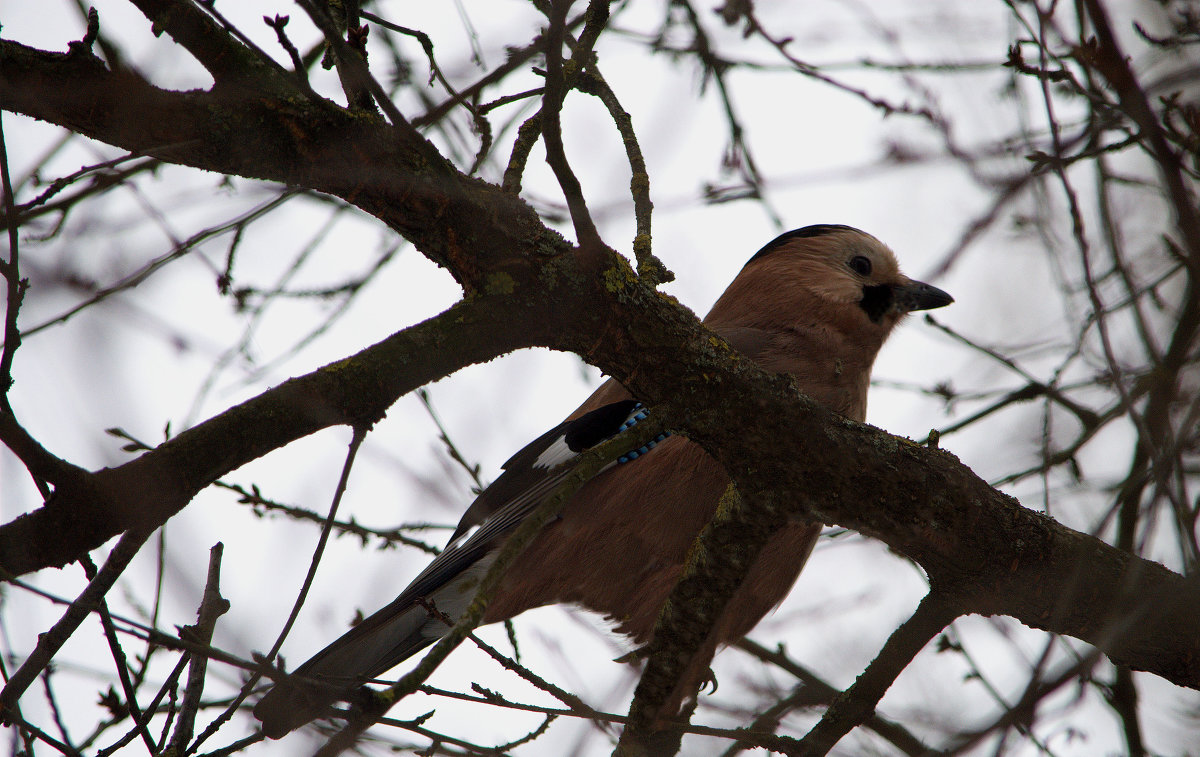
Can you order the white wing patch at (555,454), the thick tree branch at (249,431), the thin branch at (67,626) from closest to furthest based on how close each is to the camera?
the thin branch at (67,626), the thick tree branch at (249,431), the white wing patch at (555,454)

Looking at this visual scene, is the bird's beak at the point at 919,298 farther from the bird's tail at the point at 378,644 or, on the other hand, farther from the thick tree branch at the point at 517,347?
the bird's tail at the point at 378,644

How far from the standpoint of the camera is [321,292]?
3.81 meters

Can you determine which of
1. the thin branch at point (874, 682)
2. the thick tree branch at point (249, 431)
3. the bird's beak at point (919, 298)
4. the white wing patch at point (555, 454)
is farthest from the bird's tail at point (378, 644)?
the bird's beak at point (919, 298)

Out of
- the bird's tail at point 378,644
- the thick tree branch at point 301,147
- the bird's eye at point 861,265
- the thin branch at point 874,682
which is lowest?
the thin branch at point 874,682

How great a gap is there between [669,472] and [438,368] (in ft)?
4.86

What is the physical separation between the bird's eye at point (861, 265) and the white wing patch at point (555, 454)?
1764 millimetres

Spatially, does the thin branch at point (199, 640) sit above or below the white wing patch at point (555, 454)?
below

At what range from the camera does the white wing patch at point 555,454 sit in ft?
12.7

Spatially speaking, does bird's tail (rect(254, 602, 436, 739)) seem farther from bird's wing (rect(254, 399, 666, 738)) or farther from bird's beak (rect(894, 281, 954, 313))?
bird's beak (rect(894, 281, 954, 313))

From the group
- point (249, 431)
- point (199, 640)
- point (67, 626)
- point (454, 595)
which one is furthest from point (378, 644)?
point (67, 626)

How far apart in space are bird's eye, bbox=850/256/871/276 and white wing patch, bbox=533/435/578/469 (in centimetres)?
176

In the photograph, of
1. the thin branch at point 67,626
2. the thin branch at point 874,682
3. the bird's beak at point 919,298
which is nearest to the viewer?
the thin branch at point 67,626

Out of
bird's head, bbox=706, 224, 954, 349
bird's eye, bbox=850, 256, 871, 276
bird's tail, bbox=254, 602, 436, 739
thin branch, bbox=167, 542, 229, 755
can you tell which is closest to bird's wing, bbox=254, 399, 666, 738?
bird's tail, bbox=254, 602, 436, 739

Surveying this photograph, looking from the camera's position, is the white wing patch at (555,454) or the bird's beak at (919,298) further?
the bird's beak at (919,298)
